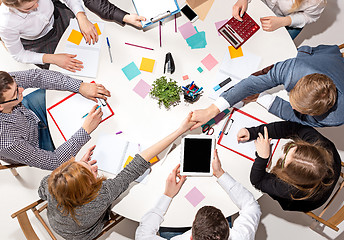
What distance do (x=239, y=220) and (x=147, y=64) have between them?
112 centimetres

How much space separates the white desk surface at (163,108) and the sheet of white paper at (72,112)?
0.05 meters

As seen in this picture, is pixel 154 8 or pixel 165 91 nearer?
pixel 165 91

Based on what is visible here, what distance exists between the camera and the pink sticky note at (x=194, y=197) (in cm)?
177

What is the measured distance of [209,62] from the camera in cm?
195

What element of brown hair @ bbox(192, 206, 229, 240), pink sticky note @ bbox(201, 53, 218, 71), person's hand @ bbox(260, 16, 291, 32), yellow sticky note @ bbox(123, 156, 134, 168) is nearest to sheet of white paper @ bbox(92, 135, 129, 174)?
yellow sticky note @ bbox(123, 156, 134, 168)

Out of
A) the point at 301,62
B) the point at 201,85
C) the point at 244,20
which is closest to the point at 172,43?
the point at 201,85

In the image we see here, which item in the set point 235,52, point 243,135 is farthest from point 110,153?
point 235,52

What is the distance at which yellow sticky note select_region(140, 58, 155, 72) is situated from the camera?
1.94 metres

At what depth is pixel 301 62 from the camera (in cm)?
177

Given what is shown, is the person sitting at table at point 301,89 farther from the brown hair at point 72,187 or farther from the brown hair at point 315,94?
the brown hair at point 72,187

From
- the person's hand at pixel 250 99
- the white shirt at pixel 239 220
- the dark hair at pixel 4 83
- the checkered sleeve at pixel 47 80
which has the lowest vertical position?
the white shirt at pixel 239 220

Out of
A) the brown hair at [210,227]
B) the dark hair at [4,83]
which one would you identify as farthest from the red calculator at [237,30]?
the dark hair at [4,83]

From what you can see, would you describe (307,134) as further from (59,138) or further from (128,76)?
(59,138)

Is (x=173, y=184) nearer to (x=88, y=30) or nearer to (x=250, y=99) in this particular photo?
(x=250, y=99)
